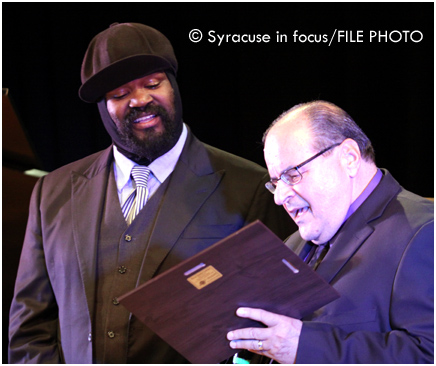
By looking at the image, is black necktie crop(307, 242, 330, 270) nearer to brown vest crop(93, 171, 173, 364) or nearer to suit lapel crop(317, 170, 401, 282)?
suit lapel crop(317, 170, 401, 282)

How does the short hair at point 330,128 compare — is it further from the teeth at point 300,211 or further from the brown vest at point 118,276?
the brown vest at point 118,276

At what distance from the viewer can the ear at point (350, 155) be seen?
179 centimetres

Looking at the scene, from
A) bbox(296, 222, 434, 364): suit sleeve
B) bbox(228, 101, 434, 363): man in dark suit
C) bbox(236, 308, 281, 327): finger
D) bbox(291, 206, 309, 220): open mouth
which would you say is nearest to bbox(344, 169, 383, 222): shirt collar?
bbox(228, 101, 434, 363): man in dark suit

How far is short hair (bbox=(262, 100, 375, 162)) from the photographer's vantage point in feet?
5.86

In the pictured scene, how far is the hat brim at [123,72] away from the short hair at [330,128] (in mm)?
648

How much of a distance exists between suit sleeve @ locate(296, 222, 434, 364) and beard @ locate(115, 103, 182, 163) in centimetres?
97

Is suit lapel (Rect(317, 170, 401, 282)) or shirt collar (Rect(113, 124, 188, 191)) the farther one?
shirt collar (Rect(113, 124, 188, 191))

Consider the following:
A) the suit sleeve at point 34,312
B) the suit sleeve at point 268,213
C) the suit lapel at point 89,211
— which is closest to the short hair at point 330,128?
the suit sleeve at point 268,213

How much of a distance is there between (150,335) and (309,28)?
5.96 ft

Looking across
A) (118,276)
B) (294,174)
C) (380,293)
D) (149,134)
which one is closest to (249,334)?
(380,293)

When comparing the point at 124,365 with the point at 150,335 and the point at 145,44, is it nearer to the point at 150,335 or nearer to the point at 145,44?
the point at 150,335

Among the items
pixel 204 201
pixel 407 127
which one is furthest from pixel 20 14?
pixel 407 127

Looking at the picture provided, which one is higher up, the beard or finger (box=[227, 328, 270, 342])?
the beard

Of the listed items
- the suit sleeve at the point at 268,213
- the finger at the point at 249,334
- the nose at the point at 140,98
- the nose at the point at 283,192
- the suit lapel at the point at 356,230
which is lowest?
the finger at the point at 249,334
